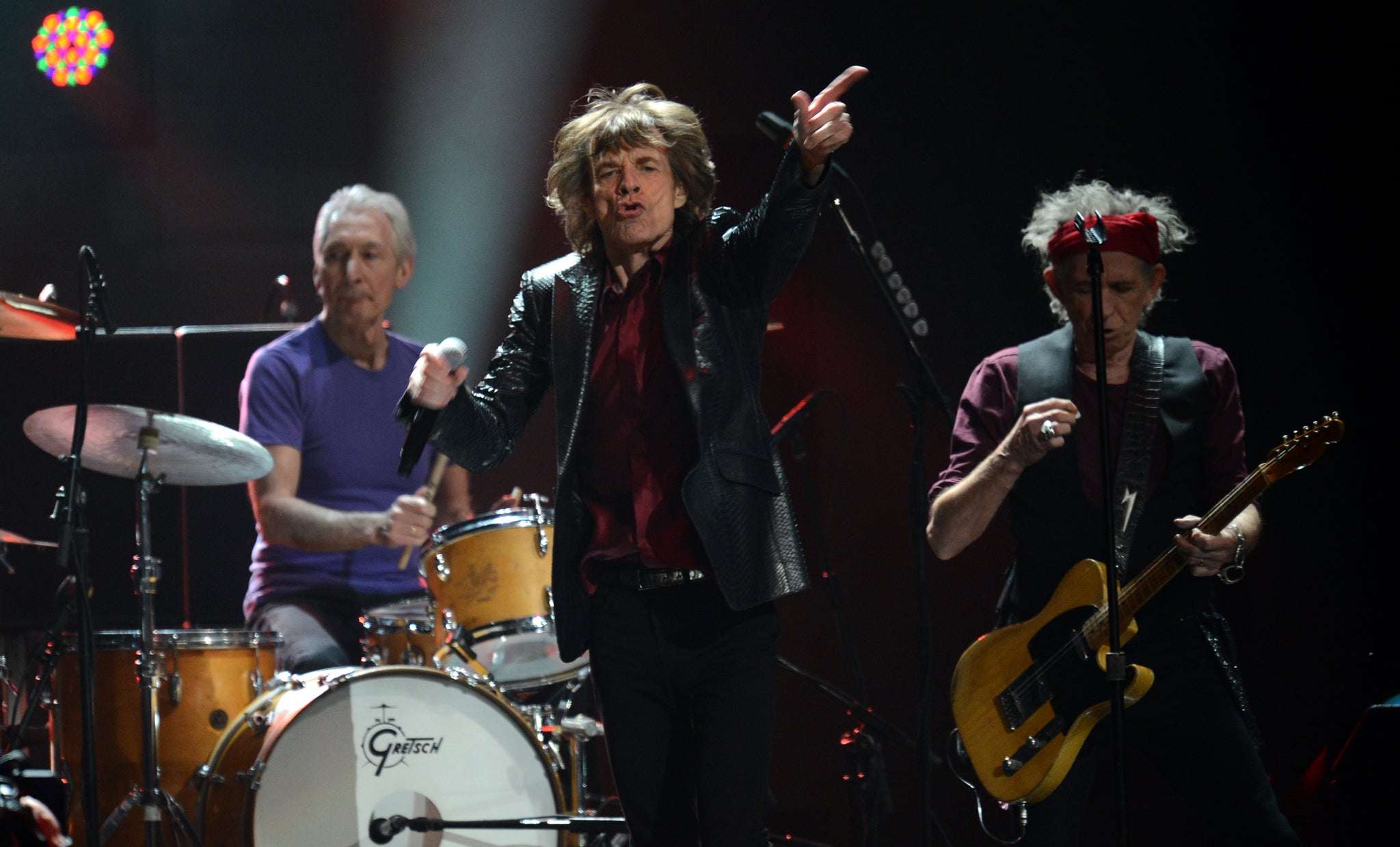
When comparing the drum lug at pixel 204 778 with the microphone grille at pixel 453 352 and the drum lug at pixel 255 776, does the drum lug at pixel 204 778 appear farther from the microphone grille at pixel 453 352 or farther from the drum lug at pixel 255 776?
the microphone grille at pixel 453 352

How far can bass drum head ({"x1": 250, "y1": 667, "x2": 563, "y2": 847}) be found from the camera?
11.7ft

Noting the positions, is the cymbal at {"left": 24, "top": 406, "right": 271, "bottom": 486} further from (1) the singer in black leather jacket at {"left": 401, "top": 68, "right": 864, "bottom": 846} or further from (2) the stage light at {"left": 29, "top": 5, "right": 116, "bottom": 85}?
(2) the stage light at {"left": 29, "top": 5, "right": 116, "bottom": 85}

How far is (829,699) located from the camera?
5.10 m

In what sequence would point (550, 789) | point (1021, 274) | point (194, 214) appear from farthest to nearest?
point (194, 214) → point (1021, 274) → point (550, 789)

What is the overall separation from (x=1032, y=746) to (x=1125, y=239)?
124 centimetres

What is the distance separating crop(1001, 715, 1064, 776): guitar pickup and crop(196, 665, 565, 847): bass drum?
1487 millimetres

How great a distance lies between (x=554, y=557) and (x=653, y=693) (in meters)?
0.33

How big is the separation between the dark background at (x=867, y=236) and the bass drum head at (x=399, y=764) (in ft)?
5.38

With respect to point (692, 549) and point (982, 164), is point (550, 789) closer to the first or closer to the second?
point (692, 549)

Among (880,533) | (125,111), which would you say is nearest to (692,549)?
(880,533)

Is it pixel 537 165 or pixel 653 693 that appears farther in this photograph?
pixel 537 165

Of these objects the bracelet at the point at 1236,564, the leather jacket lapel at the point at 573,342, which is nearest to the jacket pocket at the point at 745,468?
the leather jacket lapel at the point at 573,342

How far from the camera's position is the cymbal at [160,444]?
367 centimetres

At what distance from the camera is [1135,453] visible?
116 inches
